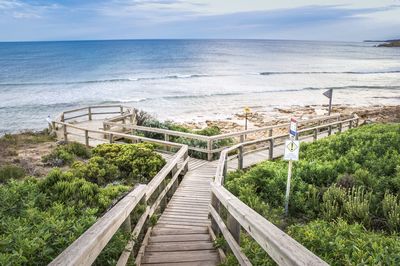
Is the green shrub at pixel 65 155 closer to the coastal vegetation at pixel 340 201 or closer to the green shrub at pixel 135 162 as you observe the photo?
the green shrub at pixel 135 162

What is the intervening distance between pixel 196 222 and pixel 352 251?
3.20 m

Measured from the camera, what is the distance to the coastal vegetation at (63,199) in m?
2.66

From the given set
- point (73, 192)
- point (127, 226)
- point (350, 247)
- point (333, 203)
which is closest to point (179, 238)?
point (127, 226)

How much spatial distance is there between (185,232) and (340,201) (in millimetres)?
2764

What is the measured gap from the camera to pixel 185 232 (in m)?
5.67

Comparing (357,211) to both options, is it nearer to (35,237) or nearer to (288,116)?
(35,237)

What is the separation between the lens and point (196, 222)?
6.37 metres

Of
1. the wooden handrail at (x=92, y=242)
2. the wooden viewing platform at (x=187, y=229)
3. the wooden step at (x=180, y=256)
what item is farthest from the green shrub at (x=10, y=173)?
the wooden handrail at (x=92, y=242)

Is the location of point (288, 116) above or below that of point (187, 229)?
below

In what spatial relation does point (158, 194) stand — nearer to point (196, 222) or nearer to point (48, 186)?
point (196, 222)

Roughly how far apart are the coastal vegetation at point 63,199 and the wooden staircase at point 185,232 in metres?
0.66

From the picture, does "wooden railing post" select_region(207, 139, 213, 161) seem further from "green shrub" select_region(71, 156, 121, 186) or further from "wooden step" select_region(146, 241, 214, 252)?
"wooden step" select_region(146, 241, 214, 252)

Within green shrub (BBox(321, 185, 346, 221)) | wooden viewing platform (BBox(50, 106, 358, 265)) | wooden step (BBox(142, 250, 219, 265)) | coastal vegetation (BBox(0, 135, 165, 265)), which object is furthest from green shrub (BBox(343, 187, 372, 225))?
coastal vegetation (BBox(0, 135, 165, 265))

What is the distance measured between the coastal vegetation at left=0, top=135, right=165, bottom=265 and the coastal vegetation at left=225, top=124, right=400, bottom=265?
5.86 feet
